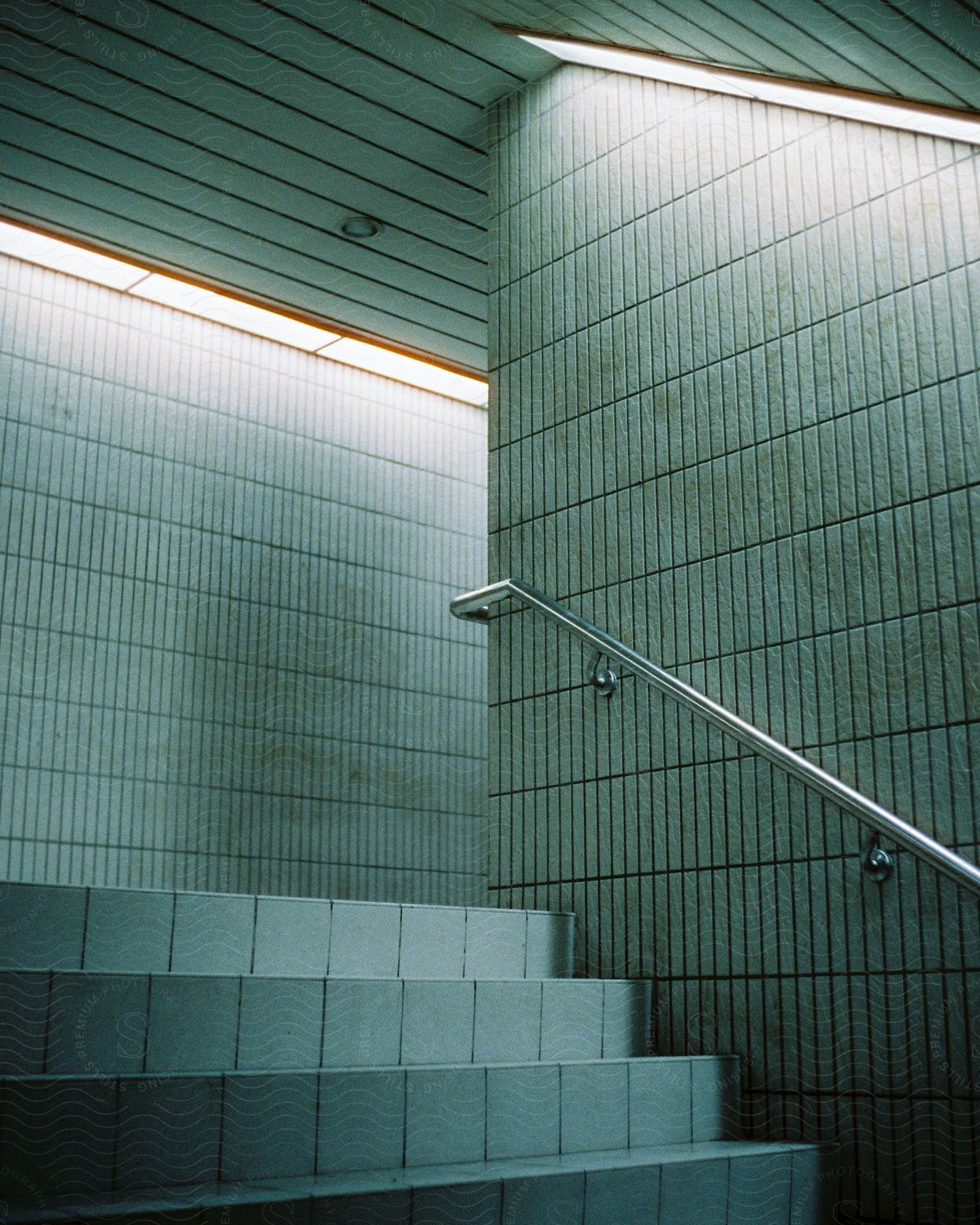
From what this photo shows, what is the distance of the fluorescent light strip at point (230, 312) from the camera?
6324 millimetres

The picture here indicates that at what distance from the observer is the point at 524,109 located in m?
5.20

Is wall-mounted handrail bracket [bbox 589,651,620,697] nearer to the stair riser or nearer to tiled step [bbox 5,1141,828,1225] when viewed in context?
tiled step [bbox 5,1141,828,1225]

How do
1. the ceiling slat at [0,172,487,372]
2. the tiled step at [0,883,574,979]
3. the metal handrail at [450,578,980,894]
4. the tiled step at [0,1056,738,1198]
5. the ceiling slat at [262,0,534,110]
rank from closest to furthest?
the tiled step at [0,1056,738,1198] < the metal handrail at [450,578,980,894] < the tiled step at [0,883,574,979] < the ceiling slat at [262,0,534,110] < the ceiling slat at [0,172,487,372]

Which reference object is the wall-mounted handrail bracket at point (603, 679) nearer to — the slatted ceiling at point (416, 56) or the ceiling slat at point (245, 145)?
the slatted ceiling at point (416, 56)

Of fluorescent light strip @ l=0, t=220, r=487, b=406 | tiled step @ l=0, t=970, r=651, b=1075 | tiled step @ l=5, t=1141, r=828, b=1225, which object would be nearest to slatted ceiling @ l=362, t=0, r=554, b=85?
fluorescent light strip @ l=0, t=220, r=487, b=406

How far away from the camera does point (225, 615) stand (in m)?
6.77

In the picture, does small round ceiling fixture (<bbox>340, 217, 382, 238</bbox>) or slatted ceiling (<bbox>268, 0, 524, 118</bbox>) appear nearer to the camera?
slatted ceiling (<bbox>268, 0, 524, 118</bbox>)

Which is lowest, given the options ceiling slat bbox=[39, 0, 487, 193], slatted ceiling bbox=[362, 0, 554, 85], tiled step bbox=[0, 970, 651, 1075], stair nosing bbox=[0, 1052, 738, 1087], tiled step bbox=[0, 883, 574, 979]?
stair nosing bbox=[0, 1052, 738, 1087]

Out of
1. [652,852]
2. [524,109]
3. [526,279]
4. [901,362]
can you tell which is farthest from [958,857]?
[524,109]

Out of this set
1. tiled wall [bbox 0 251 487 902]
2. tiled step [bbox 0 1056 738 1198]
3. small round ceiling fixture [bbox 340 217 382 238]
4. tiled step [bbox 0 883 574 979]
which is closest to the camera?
tiled step [bbox 0 1056 738 1198]

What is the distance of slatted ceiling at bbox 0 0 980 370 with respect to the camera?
3.94m

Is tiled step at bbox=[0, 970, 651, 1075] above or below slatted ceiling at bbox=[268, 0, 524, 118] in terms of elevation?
below

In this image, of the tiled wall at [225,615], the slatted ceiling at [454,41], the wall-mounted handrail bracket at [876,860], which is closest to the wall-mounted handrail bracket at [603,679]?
the wall-mounted handrail bracket at [876,860]

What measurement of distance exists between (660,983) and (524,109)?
3430 millimetres
